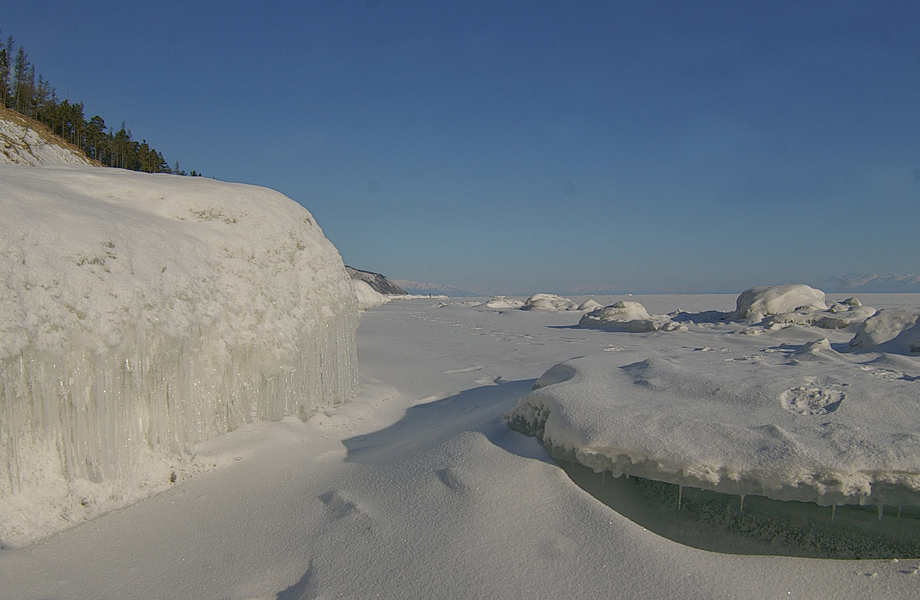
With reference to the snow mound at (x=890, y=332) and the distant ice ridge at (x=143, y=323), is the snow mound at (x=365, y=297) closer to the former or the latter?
the distant ice ridge at (x=143, y=323)

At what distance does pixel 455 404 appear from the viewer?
3672mm

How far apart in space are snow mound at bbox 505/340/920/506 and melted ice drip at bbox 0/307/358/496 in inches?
56.0

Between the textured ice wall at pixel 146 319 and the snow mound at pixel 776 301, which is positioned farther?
the snow mound at pixel 776 301

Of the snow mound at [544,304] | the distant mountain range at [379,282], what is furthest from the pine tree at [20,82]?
the snow mound at [544,304]

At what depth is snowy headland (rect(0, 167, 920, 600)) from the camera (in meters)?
1.59

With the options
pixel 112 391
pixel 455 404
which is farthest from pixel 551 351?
pixel 112 391

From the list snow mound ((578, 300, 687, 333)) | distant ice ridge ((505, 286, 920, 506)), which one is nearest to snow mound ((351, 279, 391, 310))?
snow mound ((578, 300, 687, 333))

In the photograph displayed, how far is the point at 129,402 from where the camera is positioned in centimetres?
229

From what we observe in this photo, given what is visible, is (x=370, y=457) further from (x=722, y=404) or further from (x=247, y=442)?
(x=722, y=404)

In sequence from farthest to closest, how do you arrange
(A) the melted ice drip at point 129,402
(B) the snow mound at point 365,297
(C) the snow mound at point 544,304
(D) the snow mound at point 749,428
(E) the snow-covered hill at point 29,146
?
(E) the snow-covered hill at point 29,146
(B) the snow mound at point 365,297
(C) the snow mound at point 544,304
(A) the melted ice drip at point 129,402
(D) the snow mound at point 749,428

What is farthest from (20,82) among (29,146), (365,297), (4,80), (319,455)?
(319,455)

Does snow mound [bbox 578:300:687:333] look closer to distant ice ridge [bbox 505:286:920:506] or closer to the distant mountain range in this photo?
distant ice ridge [bbox 505:286:920:506]

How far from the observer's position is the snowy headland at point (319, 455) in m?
1.59

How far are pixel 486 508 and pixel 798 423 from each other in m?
1.18
